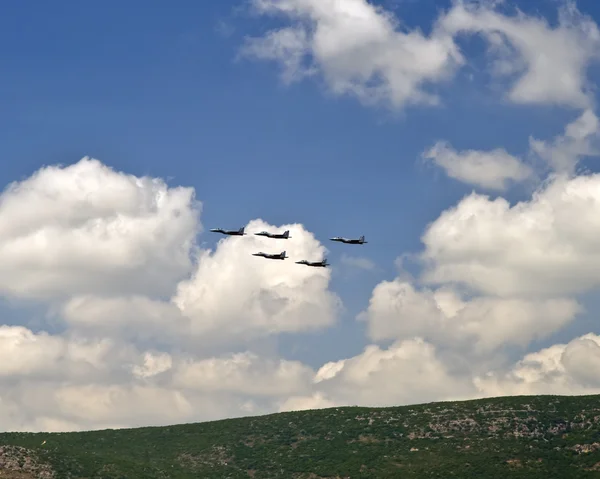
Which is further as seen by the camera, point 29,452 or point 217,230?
point 29,452

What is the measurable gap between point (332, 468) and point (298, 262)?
64176mm

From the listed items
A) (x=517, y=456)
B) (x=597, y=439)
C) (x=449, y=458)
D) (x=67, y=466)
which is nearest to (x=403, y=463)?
(x=449, y=458)

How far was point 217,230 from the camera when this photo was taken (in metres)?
145

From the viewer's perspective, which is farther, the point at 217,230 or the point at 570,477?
the point at 570,477

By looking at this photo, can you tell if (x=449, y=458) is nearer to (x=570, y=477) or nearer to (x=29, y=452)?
(x=570, y=477)

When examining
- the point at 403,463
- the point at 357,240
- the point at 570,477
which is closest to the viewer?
the point at 357,240

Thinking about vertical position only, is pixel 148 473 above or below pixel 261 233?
→ below

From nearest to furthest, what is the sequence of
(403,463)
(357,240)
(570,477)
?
(357,240) → (570,477) → (403,463)

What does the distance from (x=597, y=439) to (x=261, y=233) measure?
88.0 meters

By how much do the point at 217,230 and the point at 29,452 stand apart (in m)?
71.5

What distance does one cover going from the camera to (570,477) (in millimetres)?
180500

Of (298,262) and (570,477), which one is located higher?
(298,262)

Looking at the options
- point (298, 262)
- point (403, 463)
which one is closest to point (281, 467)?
point (403, 463)

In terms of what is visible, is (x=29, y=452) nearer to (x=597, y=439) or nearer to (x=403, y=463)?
(x=403, y=463)
